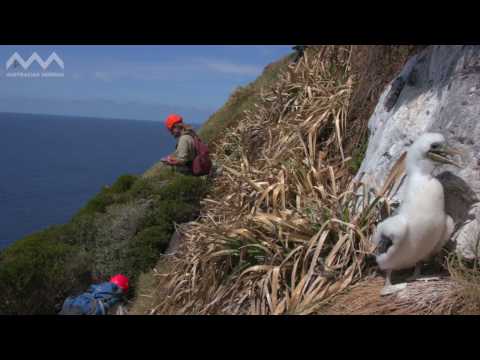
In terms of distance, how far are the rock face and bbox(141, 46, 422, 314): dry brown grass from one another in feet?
1.40

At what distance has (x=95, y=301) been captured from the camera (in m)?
4.55

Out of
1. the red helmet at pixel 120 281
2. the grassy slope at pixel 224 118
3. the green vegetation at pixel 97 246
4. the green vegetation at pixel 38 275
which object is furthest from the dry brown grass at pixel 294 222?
the green vegetation at pixel 38 275

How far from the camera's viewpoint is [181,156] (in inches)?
246

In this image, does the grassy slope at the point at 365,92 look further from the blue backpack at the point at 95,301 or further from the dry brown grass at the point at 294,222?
the blue backpack at the point at 95,301

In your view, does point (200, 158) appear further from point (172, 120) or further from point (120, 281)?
point (120, 281)

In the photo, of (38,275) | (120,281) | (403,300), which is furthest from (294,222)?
A: (38,275)

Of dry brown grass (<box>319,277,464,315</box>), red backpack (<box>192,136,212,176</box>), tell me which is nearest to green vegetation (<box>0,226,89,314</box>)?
red backpack (<box>192,136,212,176</box>)

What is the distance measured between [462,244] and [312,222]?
1122 millimetres

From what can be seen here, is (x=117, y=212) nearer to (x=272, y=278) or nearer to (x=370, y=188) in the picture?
(x=272, y=278)

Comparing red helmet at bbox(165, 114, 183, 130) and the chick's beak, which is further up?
red helmet at bbox(165, 114, 183, 130)

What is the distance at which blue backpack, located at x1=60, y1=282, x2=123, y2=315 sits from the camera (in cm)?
446

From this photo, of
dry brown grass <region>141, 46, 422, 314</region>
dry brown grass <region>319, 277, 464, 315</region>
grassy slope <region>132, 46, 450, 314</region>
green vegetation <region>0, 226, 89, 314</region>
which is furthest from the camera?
green vegetation <region>0, 226, 89, 314</region>

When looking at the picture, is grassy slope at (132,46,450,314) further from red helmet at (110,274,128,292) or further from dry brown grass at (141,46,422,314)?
red helmet at (110,274,128,292)

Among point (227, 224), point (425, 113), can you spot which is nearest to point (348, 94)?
point (425, 113)
